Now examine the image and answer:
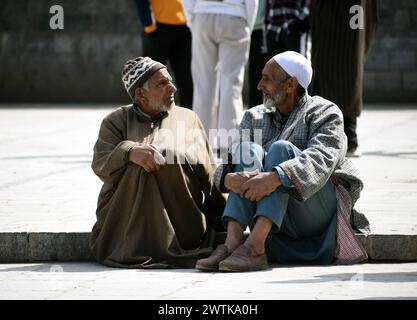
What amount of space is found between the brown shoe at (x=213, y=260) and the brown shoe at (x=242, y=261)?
2.3 inches

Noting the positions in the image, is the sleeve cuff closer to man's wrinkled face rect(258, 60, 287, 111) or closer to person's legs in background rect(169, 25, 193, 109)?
man's wrinkled face rect(258, 60, 287, 111)

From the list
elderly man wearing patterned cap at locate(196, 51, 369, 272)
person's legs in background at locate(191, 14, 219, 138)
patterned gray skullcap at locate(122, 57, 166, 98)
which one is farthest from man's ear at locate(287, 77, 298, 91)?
person's legs in background at locate(191, 14, 219, 138)

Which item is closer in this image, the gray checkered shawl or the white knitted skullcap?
the gray checkered shawl

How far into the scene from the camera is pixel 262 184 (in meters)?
6.64

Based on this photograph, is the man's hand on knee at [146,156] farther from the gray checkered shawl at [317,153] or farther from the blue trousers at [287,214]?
the blue trousers at [287,214]

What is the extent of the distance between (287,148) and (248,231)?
83 cm

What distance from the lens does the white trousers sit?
1063cm

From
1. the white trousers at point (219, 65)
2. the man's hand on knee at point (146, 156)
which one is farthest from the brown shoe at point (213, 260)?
the white trousers at point (219, 65)

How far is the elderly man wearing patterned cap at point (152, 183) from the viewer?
7078 millimetres

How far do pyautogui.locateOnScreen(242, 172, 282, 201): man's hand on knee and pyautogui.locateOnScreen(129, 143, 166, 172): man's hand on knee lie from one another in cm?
61

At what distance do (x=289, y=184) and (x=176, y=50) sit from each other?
531 cm

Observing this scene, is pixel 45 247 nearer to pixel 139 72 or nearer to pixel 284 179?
pixel 139 72
